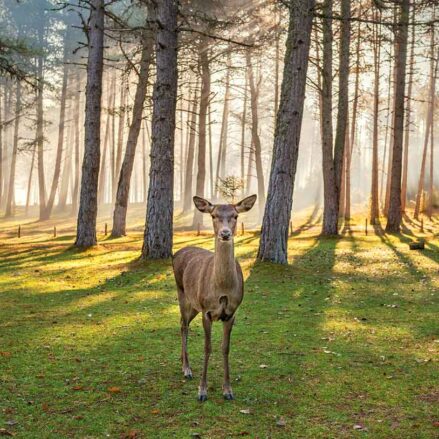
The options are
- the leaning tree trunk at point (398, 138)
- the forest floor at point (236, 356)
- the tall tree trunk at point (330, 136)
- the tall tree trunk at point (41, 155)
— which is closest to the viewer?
the forest floor at point (236, 356)

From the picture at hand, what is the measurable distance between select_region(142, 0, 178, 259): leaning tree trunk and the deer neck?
10.7 m

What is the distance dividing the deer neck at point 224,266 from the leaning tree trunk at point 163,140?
10692 millimetres

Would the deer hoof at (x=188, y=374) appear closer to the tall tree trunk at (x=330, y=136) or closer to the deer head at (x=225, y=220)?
the deer head at (x=225, y=220)

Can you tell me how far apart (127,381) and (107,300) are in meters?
5.55

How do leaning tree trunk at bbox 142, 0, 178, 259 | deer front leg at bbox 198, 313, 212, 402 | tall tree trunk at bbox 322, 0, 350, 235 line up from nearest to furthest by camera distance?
1. deer front leg at bbox 198, 313, 212, 402
2. leaning tree trunk at bbox 142, 0, 178, 259
3. tall tree trunk at bbox 322, 0, 350, 235

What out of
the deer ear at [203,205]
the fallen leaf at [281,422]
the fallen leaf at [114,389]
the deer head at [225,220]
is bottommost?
the fallen leaf at [114,389]

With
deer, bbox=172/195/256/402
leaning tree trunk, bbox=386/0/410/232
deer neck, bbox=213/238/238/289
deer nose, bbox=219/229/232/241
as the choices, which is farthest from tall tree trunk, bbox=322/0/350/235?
deer nose, bbox=219/229/232/241

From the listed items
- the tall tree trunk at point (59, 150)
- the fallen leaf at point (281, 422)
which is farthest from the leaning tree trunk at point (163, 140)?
the tall tree trunk at point (59, 150)

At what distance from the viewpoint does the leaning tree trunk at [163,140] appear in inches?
669

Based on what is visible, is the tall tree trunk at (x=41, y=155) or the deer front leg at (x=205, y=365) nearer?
the deer front leg at (x=205, y=365)

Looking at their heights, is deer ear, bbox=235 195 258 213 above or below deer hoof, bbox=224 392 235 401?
above

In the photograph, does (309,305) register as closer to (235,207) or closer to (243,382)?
(243,382)

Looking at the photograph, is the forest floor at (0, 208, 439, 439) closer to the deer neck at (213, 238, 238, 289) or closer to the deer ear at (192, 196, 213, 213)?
the deer neck at (213, 238, 238, 289)

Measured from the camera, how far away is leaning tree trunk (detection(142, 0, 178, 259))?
55.8 feet
